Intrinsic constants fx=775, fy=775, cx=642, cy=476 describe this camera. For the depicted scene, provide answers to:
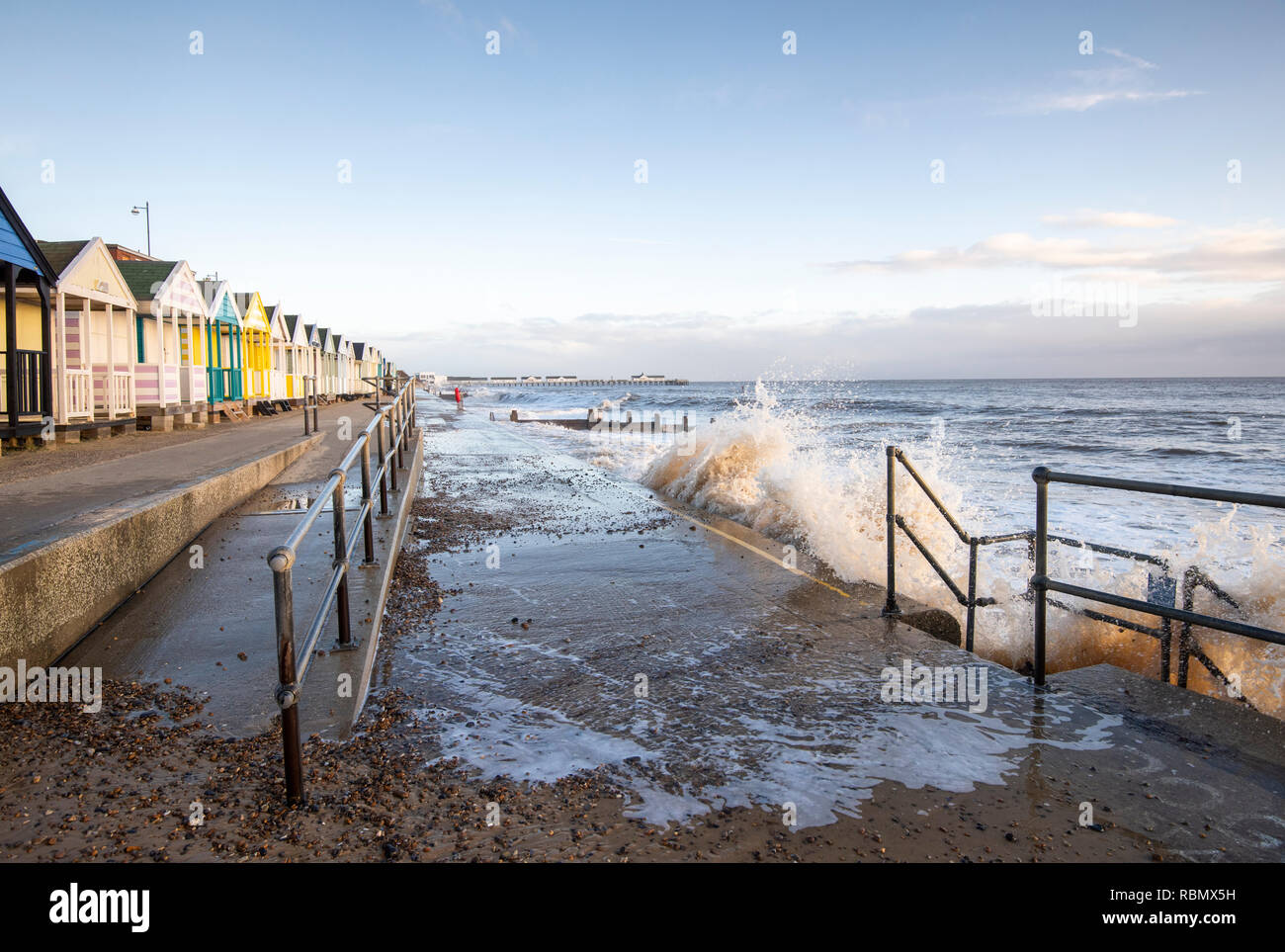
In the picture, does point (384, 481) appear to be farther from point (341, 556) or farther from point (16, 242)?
point (16, 242)

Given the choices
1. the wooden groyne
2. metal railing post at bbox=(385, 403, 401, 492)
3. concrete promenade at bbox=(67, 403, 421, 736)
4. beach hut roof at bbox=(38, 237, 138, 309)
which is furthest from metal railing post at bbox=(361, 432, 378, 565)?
the wooden groyne

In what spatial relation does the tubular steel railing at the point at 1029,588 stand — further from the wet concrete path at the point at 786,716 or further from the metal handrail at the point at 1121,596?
the wet concrete path at the point at 786,716

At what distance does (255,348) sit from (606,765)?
29.6 metres

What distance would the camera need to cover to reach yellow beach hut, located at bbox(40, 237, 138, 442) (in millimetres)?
13281

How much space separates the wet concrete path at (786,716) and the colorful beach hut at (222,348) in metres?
20.1

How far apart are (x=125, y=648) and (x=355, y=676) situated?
165 cm

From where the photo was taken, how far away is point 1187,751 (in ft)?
11.4

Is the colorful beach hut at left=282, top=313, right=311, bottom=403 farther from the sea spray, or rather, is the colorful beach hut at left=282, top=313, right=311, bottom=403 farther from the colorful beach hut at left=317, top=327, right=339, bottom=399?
the sea spray

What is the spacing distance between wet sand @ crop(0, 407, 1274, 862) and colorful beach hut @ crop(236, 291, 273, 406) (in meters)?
24.5
